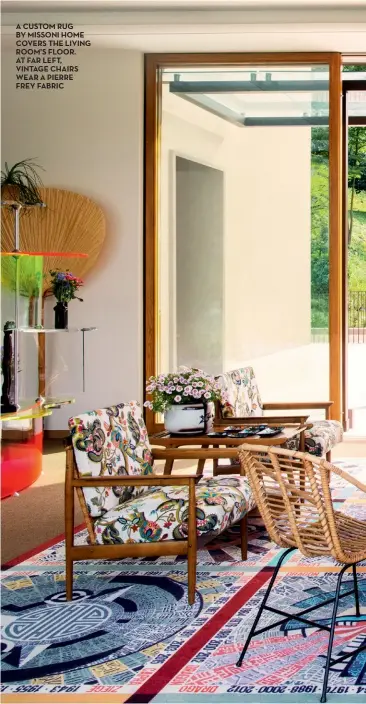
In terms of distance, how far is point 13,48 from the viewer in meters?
8.58

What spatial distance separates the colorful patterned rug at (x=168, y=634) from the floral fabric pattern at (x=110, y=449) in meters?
0.40

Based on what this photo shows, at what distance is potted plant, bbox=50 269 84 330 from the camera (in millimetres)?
8078

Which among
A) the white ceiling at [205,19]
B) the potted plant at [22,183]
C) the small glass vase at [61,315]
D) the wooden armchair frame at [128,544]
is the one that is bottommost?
the wooden armchair frame at [128,544]

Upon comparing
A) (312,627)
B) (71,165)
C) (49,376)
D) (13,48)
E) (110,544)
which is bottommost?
(312,627)

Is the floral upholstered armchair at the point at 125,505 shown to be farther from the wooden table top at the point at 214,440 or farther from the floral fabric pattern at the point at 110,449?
the wooden table top at the point at 214,440

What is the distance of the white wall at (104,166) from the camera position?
28.7 feet

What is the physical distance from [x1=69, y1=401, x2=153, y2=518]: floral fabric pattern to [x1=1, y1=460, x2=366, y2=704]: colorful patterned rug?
40 cm

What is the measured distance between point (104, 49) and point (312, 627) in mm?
6572

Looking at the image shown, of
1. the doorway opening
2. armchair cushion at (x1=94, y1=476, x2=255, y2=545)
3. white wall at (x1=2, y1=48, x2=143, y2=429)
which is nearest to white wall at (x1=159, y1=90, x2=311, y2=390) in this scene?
white wall at (x1=2, y1=48, x2=143, y2=429)

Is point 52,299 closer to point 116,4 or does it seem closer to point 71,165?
point 71,165

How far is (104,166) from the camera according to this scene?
8.77 m

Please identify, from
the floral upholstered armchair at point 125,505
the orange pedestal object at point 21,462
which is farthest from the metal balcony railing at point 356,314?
the floral upholstered armchair at point 125,505

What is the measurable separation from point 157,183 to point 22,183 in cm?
129

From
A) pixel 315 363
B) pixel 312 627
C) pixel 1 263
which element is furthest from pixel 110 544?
pixel 315 363
